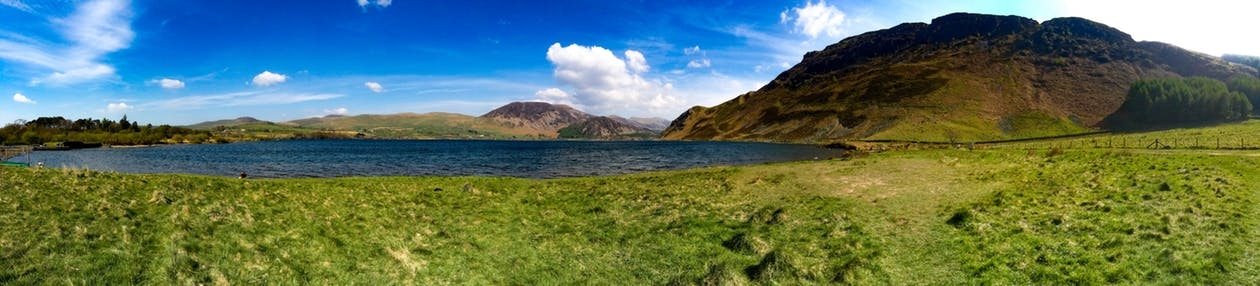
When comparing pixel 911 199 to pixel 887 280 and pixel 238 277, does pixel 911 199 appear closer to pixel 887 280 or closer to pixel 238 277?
pixel 887 280

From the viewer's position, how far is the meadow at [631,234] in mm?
13930

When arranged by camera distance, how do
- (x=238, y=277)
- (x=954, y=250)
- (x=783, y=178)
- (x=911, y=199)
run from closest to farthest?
(x=238, y=277)
(x=954, y=250)
(x=911, y=199)
(x=783, y=178)

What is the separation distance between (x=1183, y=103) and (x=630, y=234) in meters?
228

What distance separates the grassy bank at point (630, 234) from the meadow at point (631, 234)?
3.1 inches

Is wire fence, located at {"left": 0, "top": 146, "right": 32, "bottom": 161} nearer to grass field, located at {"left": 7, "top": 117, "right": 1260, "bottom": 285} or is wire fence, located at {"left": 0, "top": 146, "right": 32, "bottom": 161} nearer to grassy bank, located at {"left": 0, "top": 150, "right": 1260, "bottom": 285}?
grass field, located at {"left": 7, "top": 117, "right": 1260, "bottom": 285}

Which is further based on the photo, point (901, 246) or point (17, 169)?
point (17, 169)

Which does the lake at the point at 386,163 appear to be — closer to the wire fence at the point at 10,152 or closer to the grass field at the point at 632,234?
the wire fence at the point at 10,152

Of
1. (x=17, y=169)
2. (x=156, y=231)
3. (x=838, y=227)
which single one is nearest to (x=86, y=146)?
(x=17, y=169)

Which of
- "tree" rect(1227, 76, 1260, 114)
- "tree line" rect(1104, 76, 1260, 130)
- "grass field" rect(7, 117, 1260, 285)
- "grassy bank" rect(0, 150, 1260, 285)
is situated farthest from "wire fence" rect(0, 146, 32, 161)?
"tree" rect(1227, 76, 1260, 114)

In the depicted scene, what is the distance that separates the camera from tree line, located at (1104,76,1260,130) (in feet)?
493

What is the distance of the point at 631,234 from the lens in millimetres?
21766

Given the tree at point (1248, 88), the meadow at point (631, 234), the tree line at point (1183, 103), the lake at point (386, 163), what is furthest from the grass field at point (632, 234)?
the tree at point (1248, 88)

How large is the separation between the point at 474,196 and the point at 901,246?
2279cm

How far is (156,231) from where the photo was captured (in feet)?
49.5
